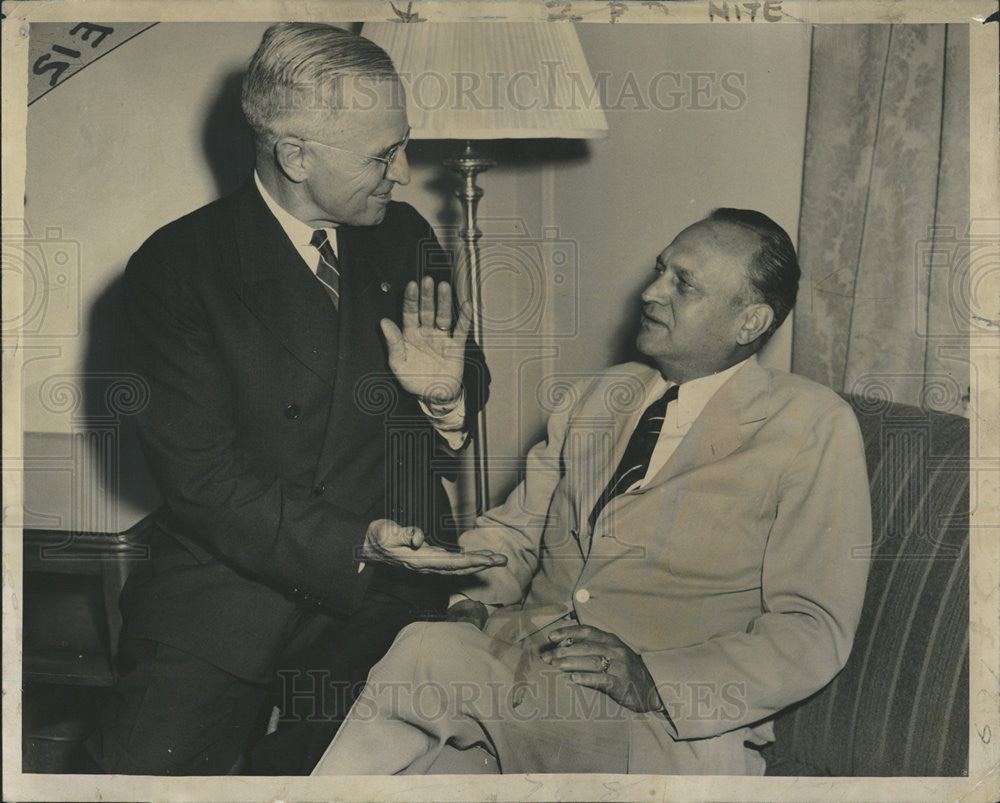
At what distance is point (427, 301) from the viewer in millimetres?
2059

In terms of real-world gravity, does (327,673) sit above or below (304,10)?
below

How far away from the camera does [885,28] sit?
6.78 feet

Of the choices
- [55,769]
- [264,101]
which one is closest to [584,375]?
[264,101]

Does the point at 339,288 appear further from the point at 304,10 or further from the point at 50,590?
the point at 50,590

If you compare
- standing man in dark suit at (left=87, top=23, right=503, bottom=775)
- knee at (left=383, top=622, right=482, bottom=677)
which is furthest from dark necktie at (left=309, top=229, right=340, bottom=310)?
knee at (left=383, top=622, right=482, bottom=677)

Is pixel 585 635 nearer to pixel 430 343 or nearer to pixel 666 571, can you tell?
pixel 666 571

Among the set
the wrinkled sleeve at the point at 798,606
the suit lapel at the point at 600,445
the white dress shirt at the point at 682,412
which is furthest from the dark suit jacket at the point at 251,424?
the wrinkled sleeve at the point at 798,606

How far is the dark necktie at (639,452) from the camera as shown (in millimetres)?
2035

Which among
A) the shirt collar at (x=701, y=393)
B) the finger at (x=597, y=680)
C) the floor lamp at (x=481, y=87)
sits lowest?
the finger at (x=597, y=680)

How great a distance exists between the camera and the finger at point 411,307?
6.74 ft

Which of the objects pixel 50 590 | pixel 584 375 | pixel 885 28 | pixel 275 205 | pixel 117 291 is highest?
pixel 885 28

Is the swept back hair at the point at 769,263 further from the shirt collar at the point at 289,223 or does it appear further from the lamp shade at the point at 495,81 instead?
the shirt collar at the point at 289,223

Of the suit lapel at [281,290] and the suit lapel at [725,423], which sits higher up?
the suit lapel at [281,290]

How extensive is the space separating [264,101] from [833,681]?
1645 millimetres
